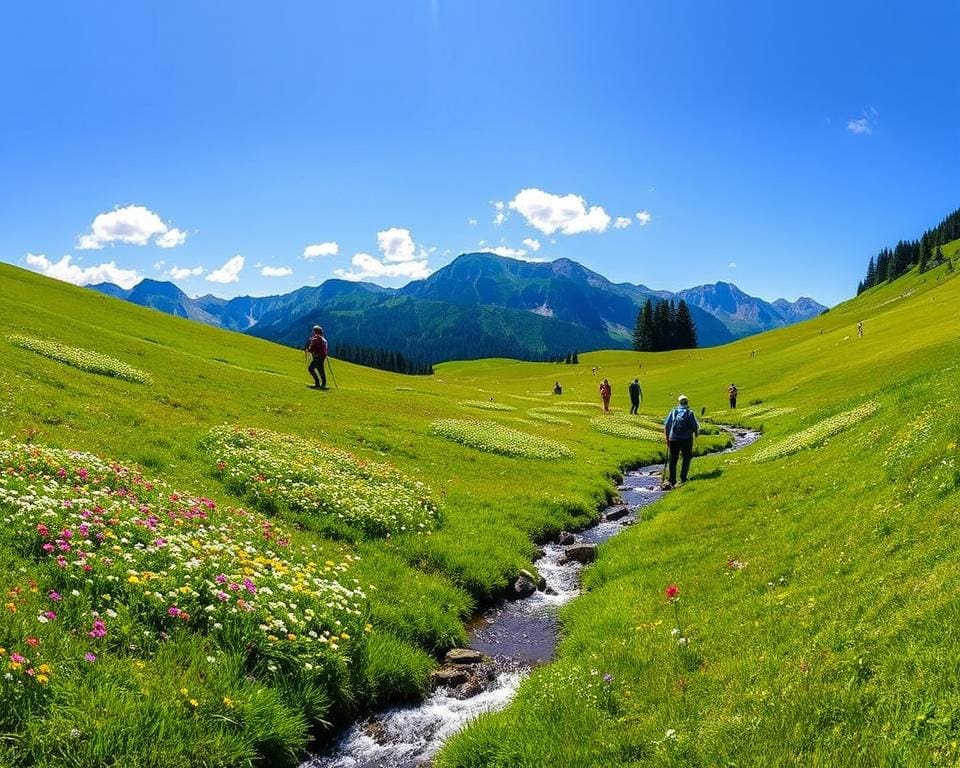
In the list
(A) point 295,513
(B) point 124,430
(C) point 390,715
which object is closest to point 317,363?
(B) point 124,430

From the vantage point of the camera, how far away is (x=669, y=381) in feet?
344

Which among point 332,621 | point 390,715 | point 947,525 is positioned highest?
point 947,525

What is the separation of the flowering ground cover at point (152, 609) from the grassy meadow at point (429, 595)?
0.05 meters

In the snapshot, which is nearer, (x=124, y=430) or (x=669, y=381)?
(x=124, y=430)

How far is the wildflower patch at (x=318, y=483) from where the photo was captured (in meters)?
18.2

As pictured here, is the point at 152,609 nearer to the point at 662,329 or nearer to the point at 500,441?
the point at 500,441

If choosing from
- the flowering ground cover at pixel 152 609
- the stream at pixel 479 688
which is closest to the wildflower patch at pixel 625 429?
the stream at pixel 479 688

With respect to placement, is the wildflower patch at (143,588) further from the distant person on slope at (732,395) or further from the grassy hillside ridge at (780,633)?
the distant person on slope at (732,395)

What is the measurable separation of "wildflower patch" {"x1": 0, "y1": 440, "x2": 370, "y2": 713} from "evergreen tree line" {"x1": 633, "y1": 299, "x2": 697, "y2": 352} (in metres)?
185

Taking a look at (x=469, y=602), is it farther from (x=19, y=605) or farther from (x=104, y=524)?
(x=19, y=605)

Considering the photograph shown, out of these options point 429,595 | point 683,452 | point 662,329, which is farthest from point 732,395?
point 662,329

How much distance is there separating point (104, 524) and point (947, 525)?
15410 mm

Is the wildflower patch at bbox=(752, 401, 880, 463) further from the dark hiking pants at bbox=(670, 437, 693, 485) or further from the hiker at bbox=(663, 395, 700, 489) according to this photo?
the hiker at bbox=(663, 395, 700, 489)

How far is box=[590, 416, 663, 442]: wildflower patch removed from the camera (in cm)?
4847
